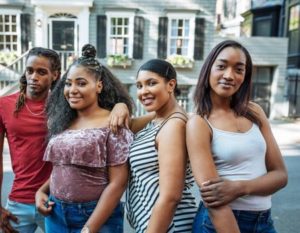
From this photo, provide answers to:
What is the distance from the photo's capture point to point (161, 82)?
179cm

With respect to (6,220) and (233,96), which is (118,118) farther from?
(6,220)

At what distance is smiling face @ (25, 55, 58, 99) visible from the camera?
2.22m

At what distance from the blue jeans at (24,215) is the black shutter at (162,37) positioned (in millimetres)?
12916

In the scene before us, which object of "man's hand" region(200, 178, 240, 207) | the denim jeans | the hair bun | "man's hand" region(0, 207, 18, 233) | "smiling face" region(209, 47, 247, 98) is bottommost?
"man's hand" region(0, 207, 18, 233)

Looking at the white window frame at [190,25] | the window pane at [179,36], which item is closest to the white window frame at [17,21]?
the white window frame at [190,25]

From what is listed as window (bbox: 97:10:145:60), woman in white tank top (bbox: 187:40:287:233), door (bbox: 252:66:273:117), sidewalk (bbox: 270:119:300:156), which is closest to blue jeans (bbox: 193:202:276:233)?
woman in white tank top (bbox: 187:40:287:233)

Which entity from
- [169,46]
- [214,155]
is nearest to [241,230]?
[214,155]

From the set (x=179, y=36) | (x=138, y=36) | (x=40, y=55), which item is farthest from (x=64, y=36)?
(x=40, y=55)

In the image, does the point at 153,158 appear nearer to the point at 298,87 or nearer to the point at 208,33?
the point at 208,33

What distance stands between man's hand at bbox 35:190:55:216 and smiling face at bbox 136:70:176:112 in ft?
2.55

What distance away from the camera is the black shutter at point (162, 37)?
48.0 feet

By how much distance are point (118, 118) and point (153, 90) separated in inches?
9.6

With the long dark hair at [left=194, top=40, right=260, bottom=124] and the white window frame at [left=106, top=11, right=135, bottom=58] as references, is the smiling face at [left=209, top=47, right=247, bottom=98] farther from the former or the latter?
the white window frame at [left=106, top=11, right=135, bottom=58]

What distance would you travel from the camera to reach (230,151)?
156 cm
